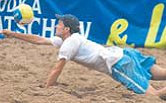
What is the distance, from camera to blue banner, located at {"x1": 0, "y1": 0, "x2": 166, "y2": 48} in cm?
1076

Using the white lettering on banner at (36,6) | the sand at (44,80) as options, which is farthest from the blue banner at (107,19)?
the sand at (44,80)

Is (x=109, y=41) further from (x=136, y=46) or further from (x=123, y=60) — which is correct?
(x=123, y=60)

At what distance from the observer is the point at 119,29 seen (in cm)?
1079

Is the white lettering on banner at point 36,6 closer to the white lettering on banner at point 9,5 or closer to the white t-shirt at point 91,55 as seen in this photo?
the white lettering on banner at point 9,5

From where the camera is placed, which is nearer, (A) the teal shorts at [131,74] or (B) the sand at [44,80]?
(B) the sand at [44,80]

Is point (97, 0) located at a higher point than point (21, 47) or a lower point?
higher

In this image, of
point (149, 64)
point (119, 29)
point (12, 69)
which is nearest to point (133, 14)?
point (119, 29)

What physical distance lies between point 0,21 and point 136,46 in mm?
2512

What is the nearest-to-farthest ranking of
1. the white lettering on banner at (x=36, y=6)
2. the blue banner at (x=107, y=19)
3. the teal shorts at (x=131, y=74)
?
the teal shorts at (x=131, y=74), the blue banner at (x=107, y=19), the white lettering on banner at (x=36, y=6)

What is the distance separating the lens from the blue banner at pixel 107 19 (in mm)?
10758

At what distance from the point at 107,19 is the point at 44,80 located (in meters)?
3.83

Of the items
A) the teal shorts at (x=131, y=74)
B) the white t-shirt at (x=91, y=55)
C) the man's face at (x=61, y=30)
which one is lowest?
the teal shorts at (x=131, y=74)

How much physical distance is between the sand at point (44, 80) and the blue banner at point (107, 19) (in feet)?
1.80

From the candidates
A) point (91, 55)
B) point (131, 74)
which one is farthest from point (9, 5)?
point (131, 74)
